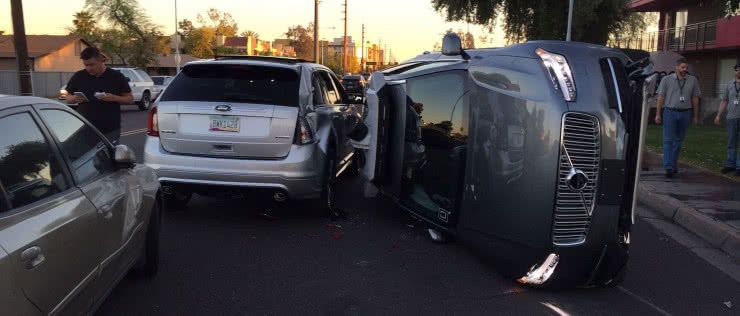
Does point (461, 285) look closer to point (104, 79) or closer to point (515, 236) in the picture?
point (515, 236)

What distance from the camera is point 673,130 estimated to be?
32.9 feet

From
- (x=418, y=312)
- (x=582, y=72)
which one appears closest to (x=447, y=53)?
(x=582, y=72)

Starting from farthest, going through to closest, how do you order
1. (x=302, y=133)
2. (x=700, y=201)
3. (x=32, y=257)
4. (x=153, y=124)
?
(x=700, y=201)
(x=153, y=124)
(x=302, y=133)
(x=32, y=257)

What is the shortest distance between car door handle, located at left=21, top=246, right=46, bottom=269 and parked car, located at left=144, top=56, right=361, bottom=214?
3.44 meters

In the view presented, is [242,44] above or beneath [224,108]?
above

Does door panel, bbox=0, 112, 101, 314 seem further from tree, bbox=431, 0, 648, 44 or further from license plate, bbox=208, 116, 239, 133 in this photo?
tree, bbox=431, 0, 648, 44

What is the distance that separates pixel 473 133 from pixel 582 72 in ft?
3.04

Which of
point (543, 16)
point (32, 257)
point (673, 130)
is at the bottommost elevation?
point (673, 130)

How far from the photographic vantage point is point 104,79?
6.79 meters

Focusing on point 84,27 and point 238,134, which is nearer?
point 238,134

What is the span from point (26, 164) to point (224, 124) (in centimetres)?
317

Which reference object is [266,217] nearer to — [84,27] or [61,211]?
[61,211]

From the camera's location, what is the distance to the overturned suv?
4289mm

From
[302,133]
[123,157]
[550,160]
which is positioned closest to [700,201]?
[550,160]
